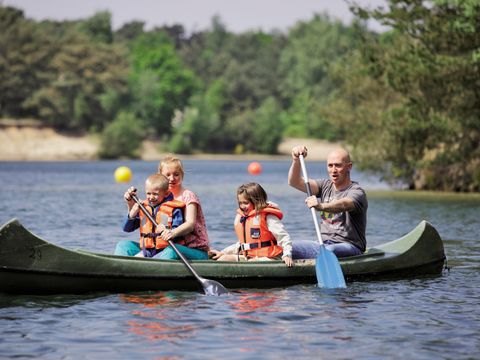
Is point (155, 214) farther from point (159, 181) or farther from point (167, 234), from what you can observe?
point (159, 181)

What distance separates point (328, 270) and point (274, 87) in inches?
4000

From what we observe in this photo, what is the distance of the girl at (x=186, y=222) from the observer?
32.9ft

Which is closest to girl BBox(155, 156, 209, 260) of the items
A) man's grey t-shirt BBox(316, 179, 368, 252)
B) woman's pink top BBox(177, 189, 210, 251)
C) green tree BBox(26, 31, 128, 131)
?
→ woman's pink top BBox(177, 189, 210, 251)

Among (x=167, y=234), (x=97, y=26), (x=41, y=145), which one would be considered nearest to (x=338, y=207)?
(x=167, y=234)

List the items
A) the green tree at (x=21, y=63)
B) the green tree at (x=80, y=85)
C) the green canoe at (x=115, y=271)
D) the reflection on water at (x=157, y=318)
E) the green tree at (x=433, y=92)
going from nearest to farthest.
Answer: the reflection on water at (x=157, y=318) → the green canoe at (x=115, y=271) → the green tree at (x=433, y=92) → the green tree at (x=21, y=63) → the green tree at (x=80, y=85)

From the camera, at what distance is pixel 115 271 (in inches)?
390

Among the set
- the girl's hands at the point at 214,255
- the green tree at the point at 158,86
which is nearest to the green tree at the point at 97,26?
the green tree at the point at 158,86

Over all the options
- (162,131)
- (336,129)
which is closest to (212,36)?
(162,131)

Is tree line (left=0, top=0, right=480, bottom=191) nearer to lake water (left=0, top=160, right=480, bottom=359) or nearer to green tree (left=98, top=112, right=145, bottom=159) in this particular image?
green tree (left=98, top=112, right=145, bottom=159)

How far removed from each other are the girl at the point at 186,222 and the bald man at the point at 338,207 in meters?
1.08

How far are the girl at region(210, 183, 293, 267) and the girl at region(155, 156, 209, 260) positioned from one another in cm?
33

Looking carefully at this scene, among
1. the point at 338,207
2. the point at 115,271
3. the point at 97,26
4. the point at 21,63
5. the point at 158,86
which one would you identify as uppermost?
the point at 97,26

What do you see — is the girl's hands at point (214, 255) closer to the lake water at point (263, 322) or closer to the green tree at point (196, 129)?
the lake water at point (263, 322)

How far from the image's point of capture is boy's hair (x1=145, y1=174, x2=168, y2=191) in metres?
9.92
